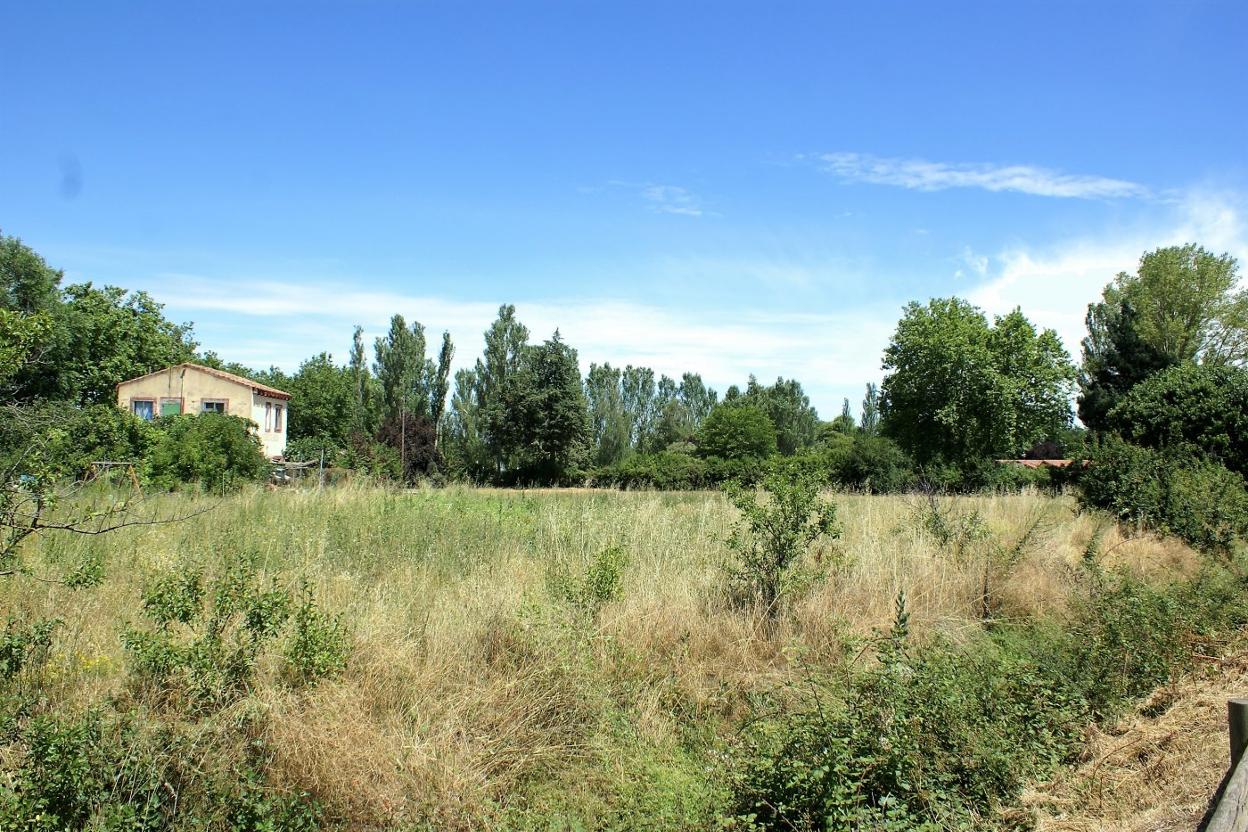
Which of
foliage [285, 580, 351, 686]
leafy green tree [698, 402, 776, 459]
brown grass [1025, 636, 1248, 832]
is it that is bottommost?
brown grass [1025, 636, 1248, 832]

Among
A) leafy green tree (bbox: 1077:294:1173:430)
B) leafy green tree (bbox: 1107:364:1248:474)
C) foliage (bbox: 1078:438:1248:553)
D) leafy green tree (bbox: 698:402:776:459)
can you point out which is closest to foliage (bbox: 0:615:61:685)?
foliage (bbox: 1078:438:1248:553)

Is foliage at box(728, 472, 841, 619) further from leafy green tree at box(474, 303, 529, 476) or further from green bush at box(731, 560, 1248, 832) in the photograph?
leafy green tree at box(474, 303, 529, 476)

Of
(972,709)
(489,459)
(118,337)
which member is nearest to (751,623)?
(972,709)

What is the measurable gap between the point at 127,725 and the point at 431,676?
1654mm

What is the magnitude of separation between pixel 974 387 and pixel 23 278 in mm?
42939

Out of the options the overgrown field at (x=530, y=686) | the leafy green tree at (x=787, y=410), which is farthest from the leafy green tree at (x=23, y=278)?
the leafy green tree at (x=787, y=410)

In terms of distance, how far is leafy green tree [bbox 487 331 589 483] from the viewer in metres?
42.8

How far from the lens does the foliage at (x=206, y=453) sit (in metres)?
13.5

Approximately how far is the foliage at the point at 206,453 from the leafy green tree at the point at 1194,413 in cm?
1680

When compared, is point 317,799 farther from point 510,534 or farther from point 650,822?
point 510,534

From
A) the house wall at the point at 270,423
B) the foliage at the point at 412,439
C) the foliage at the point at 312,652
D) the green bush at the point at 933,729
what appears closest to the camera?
the green bush at the point at 933,729

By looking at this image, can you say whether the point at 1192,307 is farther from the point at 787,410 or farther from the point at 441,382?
the point at 441,382

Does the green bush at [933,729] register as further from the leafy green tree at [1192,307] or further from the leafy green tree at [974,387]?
the leafy green tree at [1192,307]

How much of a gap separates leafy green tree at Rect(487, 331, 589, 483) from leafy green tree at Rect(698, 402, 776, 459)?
36.4 ft
